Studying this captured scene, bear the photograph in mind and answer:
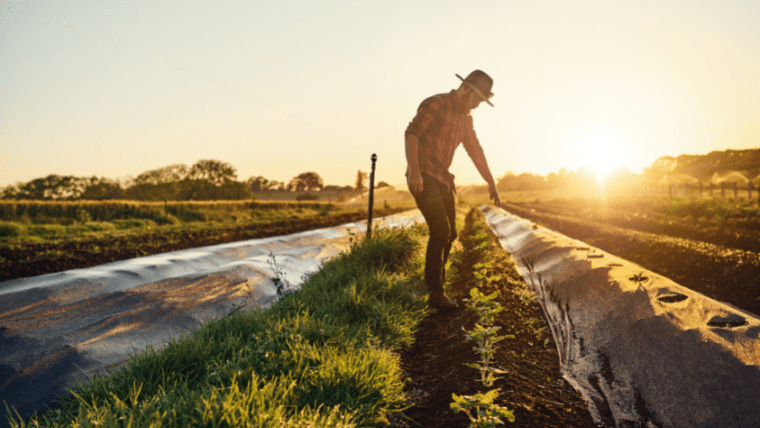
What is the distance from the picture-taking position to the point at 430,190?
9.84 feet

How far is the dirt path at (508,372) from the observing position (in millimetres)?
1739

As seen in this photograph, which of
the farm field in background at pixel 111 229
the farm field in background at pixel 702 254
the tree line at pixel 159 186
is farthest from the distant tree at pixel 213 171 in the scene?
the farm field in background at pixel 702 254

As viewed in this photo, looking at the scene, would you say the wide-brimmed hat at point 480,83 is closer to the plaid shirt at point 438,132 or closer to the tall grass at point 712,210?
the plaid shirt at point 438,132

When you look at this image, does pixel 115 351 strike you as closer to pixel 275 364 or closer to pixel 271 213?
pixel 275 364

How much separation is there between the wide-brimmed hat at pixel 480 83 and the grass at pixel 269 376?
Answer: 1767mm

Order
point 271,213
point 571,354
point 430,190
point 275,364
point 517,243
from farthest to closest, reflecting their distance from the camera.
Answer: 1. point 271,213
2. point 517,243
3. point 430,190
4. point 571,354
5. point 275,364

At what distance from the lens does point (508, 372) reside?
6.84ft

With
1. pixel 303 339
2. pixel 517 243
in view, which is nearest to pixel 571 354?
pixel 303 339

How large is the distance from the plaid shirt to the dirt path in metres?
1.20

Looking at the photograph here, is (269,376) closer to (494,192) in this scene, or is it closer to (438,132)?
(438,132)

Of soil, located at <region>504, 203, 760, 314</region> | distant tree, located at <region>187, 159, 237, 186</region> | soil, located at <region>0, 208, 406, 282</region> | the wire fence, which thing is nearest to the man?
soil, located at <region>504, 203, 760, 314</region>

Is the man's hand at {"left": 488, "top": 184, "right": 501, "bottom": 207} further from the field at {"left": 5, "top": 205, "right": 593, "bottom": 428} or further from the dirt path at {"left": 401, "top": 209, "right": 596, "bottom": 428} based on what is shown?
the field at {"left": 5, "top": 205, "right": 593, "bottom": 428}

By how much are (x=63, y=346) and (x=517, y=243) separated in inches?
237

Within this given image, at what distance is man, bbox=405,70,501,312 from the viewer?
2.94 m
